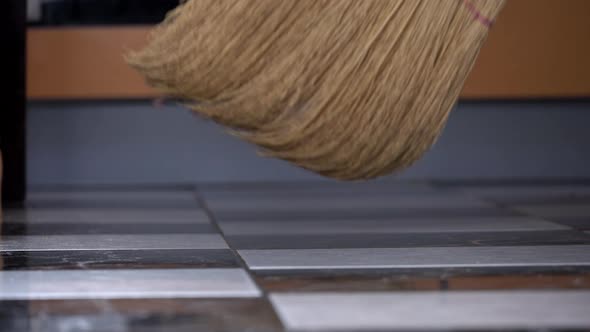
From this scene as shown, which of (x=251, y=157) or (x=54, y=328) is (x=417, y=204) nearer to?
(x=251, y=157)

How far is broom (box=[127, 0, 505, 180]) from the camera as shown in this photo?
1521 millimetres

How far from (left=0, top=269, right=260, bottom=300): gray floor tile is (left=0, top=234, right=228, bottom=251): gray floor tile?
29 cm

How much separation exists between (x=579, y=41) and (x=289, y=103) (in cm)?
191

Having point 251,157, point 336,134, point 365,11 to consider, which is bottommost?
point 251,157

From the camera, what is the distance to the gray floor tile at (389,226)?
199cm

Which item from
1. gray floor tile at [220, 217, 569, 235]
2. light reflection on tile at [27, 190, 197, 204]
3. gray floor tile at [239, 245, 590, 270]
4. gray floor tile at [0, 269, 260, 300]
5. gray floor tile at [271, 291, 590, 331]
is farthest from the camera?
light reflection on tile at [27, 190, 197, 204]

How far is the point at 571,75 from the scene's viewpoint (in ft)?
10.4

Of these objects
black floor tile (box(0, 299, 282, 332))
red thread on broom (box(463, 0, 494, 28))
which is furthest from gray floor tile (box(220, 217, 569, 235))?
black floor tile (box(0, 299, 282, 332))

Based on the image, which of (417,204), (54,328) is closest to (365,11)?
(54,328)

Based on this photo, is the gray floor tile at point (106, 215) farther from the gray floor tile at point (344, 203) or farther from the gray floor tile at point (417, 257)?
the gray floor tile at point (417, 257)

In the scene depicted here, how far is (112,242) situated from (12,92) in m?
0.90

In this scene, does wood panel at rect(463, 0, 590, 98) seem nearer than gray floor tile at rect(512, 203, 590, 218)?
No

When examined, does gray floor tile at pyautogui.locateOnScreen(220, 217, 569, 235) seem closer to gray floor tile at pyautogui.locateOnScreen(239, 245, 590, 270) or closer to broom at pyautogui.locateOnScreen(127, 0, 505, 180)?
gray floor tile at pyautogui.locateOnScreen(239, 245, 590, 270)

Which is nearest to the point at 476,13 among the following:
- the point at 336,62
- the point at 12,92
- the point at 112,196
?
the point at 336,62
